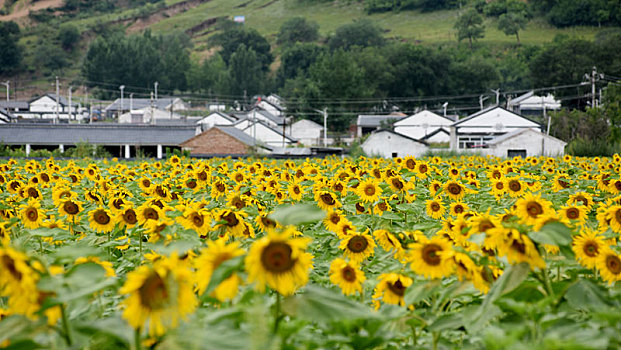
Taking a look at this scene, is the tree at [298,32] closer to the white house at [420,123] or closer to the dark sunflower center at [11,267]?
the white house at [420,123]

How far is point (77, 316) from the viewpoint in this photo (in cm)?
202

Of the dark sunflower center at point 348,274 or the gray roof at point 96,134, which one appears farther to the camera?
the gray roof at point 96,134

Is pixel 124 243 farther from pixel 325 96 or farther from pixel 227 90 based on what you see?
pixel 227 90

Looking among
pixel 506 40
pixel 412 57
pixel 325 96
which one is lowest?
pixel 325 96

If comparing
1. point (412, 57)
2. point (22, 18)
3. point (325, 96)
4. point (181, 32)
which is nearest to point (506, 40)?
point (412, 57)

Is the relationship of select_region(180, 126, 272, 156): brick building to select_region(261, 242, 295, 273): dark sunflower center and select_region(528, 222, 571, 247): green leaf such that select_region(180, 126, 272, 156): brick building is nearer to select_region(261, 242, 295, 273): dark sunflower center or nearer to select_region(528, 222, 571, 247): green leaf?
select_region(528, 222, 571, 247): green leaf

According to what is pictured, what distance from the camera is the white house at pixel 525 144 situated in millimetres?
29823

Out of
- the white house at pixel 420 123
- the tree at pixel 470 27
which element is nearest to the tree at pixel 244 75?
the tree at pixel 470 27

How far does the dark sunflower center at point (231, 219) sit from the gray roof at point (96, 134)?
34238mm

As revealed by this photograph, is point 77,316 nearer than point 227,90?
Yes

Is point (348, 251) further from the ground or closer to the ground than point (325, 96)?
closer to the ground

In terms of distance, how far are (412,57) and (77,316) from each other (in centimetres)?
8412

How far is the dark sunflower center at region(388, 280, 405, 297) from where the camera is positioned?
234 centimetres

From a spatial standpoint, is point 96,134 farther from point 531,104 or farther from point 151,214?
point 531,104
